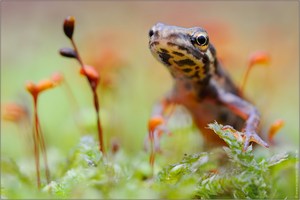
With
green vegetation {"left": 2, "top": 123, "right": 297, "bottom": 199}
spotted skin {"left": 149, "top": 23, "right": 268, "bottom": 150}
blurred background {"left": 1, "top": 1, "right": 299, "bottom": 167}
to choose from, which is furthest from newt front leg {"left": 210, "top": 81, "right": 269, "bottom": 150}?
blurred background {"left": 1, "top": 1, "right": 299, "bottom": 167}

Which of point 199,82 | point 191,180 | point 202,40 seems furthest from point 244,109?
point 191,180

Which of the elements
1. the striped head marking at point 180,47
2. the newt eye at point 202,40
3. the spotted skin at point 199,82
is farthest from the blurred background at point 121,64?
the newt eye at point 202,40

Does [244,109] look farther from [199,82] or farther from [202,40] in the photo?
[202,40]

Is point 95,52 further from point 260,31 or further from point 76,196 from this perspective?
point 260,31

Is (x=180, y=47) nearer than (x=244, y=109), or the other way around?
(x=180, y=47)

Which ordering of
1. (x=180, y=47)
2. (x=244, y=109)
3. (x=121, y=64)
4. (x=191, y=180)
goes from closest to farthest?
(x=191, y=180) < (x=180, y=47) < (x=244, y=109) < (x=121, y=64)

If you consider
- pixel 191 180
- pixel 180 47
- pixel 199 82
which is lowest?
pixel 191 180
